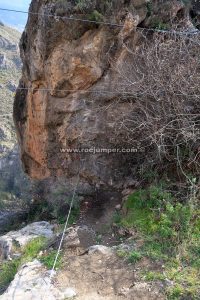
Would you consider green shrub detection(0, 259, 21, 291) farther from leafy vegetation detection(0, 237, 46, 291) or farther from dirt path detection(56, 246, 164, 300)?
dirt path detection(56, 246, 164, 300)

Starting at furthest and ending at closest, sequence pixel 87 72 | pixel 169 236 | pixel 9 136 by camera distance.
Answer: pixel 9 136 < pixel 87 72 < pixel 169 236

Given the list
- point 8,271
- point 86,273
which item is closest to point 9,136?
point 8,271

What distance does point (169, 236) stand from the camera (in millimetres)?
4863

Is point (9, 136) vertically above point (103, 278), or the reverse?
point (103, 278)

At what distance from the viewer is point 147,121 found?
19.0 feet

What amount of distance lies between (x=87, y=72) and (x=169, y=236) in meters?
3.38

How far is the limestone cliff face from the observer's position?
263 inches

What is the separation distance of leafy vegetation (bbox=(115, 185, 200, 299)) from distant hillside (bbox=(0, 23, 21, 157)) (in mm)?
24735

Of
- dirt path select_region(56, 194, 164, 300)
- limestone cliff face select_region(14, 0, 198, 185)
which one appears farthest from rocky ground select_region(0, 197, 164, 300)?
limestone cliff face select_region(14, 0, 198, 185)

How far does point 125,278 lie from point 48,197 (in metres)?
3.50

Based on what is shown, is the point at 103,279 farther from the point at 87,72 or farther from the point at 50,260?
the point at 87,72

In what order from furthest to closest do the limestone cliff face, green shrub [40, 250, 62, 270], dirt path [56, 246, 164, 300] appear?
the limestone cliff face → green shrub [40, 250, 62, 270] → dirt path [56, 246, 164, 300]

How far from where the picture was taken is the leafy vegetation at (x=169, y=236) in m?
4.23

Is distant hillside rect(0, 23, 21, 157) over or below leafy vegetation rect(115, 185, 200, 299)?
over
